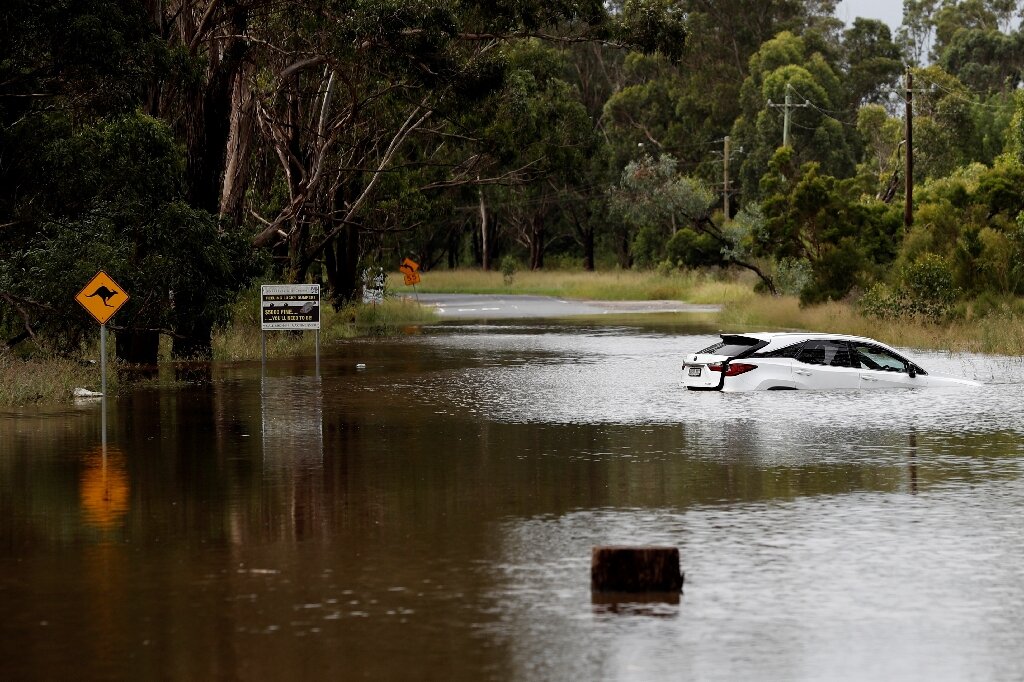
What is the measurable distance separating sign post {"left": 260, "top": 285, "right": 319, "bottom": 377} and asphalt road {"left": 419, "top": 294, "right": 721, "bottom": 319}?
30916 millimetres

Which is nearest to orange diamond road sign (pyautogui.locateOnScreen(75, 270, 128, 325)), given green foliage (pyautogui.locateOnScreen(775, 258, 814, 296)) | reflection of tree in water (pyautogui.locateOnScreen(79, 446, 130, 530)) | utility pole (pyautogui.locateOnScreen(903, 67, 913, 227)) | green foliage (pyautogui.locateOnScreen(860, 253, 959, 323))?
reflection of tree in water (pyautogui.locateOnScreen(79, 446, 130, 530))

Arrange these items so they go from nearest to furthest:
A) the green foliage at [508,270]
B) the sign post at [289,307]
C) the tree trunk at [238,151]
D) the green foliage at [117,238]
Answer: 1. the green foliage at [117,238]
2. the sign post at [289,307]
3. the tree trunk at [238,151]
4. the green foliage at [508,270]

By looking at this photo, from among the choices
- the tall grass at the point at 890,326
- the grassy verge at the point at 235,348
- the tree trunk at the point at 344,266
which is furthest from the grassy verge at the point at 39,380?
the tree trunk at the point at 344,266

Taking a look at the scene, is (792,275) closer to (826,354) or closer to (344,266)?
(344,266)

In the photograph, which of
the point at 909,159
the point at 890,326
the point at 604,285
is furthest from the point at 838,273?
the point at 604,285

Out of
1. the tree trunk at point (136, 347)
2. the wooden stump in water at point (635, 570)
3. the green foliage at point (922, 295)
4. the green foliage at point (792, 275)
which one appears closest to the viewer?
the wooden stump in water at point (635, 570)

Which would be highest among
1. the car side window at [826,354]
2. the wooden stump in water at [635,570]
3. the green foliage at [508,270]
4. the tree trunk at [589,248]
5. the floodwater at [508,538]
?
the tree trunk at [589,248]

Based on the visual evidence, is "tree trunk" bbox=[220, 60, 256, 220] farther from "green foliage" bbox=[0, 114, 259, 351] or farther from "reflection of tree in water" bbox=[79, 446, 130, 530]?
"reflection of tree in water" bbox=[79, 446, 130, 530]

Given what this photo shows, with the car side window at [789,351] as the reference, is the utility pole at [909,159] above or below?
above

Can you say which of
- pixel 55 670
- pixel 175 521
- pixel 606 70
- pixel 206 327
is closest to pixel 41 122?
pixel 206 327

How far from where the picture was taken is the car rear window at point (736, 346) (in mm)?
26078

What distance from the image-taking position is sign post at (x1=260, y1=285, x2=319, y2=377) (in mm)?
33188

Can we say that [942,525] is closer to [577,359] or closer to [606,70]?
[577,359]

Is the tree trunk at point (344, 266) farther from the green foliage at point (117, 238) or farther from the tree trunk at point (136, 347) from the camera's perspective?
the green foliage at point (117, 238)
